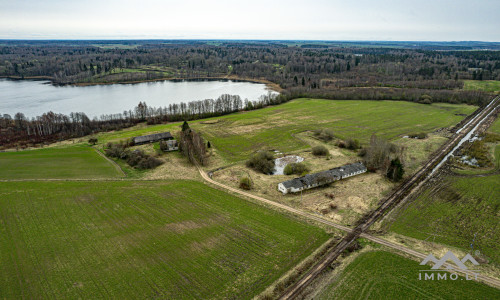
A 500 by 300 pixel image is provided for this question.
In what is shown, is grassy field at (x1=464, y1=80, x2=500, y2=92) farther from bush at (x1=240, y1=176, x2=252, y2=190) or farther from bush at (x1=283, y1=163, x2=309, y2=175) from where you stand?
bush at (x1=240, y1=176, x2=252, y2=190)

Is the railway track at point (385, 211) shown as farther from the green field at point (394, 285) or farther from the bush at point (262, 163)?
the bush at point (262, 163)

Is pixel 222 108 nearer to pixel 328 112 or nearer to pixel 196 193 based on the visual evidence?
pixel 328 112

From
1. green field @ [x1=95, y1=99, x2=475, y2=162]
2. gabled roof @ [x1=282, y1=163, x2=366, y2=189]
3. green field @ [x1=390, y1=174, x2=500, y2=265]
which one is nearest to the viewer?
green field @ [x1=390, y1=174, x2=500, y2=265]

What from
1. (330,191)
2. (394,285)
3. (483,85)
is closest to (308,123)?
(330,191)

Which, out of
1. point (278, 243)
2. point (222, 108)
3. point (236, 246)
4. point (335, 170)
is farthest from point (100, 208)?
point (222, 108)

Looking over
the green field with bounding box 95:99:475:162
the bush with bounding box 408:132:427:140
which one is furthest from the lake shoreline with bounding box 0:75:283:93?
the bush with bounding box 408:132:427:140

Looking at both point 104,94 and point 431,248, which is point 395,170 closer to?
point 431,248

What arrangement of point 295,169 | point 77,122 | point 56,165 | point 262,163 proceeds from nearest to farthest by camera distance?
1. point 295,169
2. point 262,163
3. point 56,165
4. point 77,122
